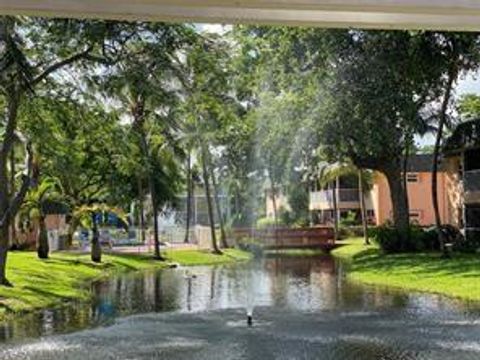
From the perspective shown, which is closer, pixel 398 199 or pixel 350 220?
pixel 398 199

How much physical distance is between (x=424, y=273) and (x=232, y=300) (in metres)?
8.99

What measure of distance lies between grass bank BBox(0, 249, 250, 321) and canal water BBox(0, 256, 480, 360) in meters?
0.92

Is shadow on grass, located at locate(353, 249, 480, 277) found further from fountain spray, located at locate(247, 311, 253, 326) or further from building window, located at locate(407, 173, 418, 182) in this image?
building window, located at locate(407, 173, 418, 182)

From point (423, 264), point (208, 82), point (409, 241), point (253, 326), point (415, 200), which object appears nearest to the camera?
point (253, 326)

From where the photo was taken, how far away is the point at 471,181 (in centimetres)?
4222

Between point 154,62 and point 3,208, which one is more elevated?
point 154,62

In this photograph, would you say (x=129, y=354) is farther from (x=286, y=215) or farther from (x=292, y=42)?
(x=286, y=215)

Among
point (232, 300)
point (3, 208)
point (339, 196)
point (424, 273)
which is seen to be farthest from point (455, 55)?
point (339, 196)

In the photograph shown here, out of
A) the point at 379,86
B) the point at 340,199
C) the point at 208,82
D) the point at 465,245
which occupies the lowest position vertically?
the point at 465,245

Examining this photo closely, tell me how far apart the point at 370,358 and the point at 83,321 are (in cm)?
747

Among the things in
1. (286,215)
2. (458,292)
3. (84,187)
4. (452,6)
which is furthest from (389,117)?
(286,215)

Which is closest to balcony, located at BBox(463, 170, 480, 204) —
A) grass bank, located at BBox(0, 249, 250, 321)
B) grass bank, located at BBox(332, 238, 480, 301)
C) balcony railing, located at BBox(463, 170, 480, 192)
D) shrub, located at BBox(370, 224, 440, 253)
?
balcony railing, located at BBox(463, 170, 480, 192)

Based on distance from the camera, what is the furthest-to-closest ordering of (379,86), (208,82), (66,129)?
(379,86) < (66,129) < (208,82)

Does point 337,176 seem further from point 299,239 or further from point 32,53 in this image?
point 32,53
